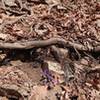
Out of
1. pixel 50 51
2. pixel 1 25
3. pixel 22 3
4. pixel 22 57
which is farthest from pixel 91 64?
pixel 22 3

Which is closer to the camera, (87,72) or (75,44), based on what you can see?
(87,72)

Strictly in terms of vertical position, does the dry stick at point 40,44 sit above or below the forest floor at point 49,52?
above

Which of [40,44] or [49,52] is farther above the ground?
[40,44]

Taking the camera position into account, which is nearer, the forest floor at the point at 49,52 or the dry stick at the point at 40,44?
the forest floor at the point at 49,52

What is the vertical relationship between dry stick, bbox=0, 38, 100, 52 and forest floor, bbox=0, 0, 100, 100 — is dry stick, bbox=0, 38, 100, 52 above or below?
above

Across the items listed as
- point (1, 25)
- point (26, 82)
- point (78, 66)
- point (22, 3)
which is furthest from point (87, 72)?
point (22, 3)

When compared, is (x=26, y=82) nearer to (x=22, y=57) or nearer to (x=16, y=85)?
(x=16, y=85)

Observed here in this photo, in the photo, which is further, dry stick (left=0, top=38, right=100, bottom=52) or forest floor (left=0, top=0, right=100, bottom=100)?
dry stick (left=0, top=38, right=100, bottom=52)

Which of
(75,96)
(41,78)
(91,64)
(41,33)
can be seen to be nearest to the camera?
(75,96)

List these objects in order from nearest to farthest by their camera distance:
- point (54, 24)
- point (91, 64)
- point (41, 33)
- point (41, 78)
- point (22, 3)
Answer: point (41, 78), point (91, 64), point (41, 33), point (54, 24), point (22, 3)
